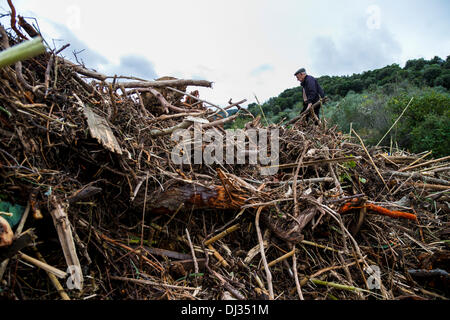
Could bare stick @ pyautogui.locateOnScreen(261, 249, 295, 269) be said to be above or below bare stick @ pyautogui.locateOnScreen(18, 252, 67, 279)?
below

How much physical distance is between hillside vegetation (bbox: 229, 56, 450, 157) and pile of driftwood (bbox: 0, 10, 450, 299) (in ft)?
6.17

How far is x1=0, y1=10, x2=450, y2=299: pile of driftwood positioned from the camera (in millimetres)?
1368

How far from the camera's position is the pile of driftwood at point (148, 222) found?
1368mm

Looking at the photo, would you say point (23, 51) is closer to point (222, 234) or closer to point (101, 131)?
point (101, 131)

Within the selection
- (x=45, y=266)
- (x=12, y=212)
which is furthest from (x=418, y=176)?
(x=12, y=212)

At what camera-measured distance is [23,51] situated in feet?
2.76

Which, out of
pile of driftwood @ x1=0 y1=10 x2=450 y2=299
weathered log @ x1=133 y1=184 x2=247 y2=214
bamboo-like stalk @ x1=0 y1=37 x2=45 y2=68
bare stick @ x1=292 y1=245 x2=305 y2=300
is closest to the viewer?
bamboo-like stalk @ x1=0 y1=37 x2=45 y2=68

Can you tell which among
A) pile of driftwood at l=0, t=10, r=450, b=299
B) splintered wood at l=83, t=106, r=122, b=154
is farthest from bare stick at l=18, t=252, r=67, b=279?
splintered wood at l=83, t=106, r=122, b=154

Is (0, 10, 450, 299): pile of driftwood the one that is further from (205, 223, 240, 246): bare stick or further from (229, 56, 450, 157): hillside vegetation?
(229, 56, 450, 157): hillside vegetation

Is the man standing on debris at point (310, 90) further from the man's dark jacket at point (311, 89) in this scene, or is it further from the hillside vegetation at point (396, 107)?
the hillside vegetation at point (396, 107)

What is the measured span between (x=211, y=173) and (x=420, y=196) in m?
2.56

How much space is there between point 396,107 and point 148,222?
1697 cm

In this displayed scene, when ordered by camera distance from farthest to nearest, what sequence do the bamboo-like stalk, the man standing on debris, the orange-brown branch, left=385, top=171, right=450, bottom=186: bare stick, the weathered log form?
the man standing on debris, left=385, top=171, right=450, bottom=186: bare stick, the orange-brown branch, the weathered log, the bamboo-like stalk
